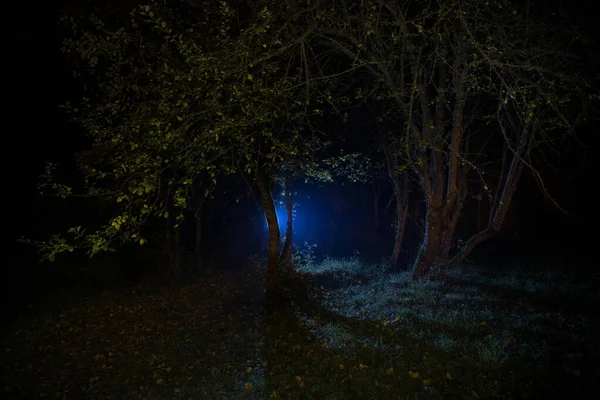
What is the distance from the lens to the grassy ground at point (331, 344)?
5078 mm

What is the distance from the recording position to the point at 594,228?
17.1m

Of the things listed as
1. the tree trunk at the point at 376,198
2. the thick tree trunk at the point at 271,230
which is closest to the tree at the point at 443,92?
the thick tree trunk at the point at 271,230

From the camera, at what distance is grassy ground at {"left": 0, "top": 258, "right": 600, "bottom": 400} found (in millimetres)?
5078

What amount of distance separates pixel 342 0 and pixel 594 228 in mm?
15796

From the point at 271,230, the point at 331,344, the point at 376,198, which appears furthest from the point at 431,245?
the point at 376,198

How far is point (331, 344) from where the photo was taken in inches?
259

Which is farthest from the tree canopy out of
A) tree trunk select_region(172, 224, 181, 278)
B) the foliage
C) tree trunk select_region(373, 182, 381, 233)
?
tree trunk select_region(373, 182, 381, 233)

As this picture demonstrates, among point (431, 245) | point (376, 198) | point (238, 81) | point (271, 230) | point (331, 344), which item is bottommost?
point (331, 344)

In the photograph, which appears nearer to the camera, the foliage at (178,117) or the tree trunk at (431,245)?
the foliage at (178,117)

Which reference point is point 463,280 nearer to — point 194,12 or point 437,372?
point 437,372

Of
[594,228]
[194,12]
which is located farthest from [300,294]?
[594,228]

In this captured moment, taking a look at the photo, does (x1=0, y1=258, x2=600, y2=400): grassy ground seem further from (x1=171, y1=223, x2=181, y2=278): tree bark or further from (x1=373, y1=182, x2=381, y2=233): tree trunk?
(x1=373, y1=182, x2=381, y2=233): tree trunk

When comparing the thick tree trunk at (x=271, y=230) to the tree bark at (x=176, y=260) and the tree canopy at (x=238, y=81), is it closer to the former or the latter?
the tree canopy at (x=238, y=81)

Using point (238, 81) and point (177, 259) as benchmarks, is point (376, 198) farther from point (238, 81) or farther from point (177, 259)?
point (238, 81)
